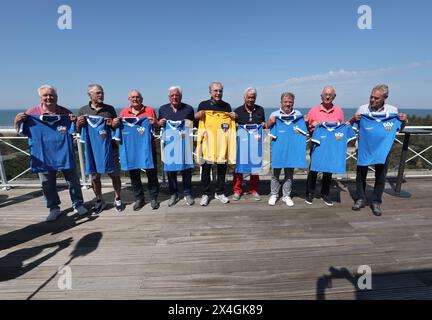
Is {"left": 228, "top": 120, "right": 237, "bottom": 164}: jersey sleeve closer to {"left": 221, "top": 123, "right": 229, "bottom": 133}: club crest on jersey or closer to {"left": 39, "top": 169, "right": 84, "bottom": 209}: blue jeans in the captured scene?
{"left": 221, "top": 123, "right": 229, "bottom": 133}: club crest on jersey

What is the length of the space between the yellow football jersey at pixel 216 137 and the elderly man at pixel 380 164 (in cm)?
229

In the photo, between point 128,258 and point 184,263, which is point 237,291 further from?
point 128,258

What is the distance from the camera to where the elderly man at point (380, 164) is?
4262 millimetres

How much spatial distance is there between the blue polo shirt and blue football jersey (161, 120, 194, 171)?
89 millimetres

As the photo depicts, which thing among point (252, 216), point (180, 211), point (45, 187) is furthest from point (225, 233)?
point (45, 187)

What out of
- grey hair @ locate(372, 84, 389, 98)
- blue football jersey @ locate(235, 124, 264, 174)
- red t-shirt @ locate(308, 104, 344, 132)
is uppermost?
grey hair @ locate(372, 84, 389, 98)

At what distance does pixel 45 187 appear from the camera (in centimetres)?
439

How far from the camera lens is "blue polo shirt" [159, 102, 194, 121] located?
4.61 m

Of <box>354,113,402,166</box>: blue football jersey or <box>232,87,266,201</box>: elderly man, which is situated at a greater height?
<box>232,87,266,201</box>: elderly man

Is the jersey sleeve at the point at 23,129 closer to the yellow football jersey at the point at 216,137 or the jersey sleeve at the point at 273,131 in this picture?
the yellow football jersey at the point at 216,137

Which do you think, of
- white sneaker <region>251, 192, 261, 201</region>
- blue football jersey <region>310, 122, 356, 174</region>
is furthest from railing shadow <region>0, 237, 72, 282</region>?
blue football jersey <region>310, 122, 356, 174</region>

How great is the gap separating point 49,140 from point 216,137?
2853mm

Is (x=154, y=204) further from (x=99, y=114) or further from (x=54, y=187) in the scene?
(x=99, y=114)

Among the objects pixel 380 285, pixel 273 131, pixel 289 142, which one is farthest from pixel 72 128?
pixel 380 285
